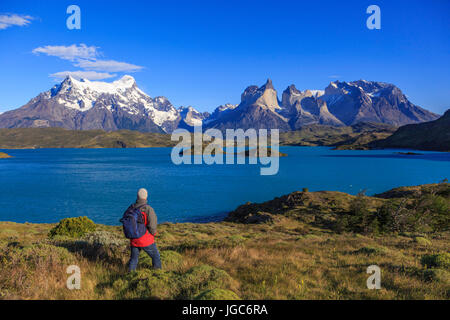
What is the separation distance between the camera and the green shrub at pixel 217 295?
259 inches

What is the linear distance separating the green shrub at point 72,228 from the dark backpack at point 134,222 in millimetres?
17002

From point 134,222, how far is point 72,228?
18.9m

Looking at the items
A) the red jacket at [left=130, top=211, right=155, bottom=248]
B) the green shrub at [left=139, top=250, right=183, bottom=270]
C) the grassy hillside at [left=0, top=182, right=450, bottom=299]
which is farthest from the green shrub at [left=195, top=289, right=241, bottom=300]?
the green shrub at [left=139, top=250, right=183, bottom=270]

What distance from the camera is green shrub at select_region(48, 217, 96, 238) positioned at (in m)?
22.5

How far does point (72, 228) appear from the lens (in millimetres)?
23281

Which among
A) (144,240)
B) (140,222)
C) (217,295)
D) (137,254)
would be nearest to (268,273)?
(217,295)

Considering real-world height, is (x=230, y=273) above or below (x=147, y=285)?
below

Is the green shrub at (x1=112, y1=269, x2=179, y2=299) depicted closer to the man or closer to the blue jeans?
the blue jeans

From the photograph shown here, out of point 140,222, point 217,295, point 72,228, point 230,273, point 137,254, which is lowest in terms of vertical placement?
point 72,228

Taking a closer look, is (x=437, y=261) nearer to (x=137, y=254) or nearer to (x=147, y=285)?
(x=147, y=285)

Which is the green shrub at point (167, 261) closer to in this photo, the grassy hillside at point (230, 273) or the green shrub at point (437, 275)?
the grassy hillside at point (230, 273)
